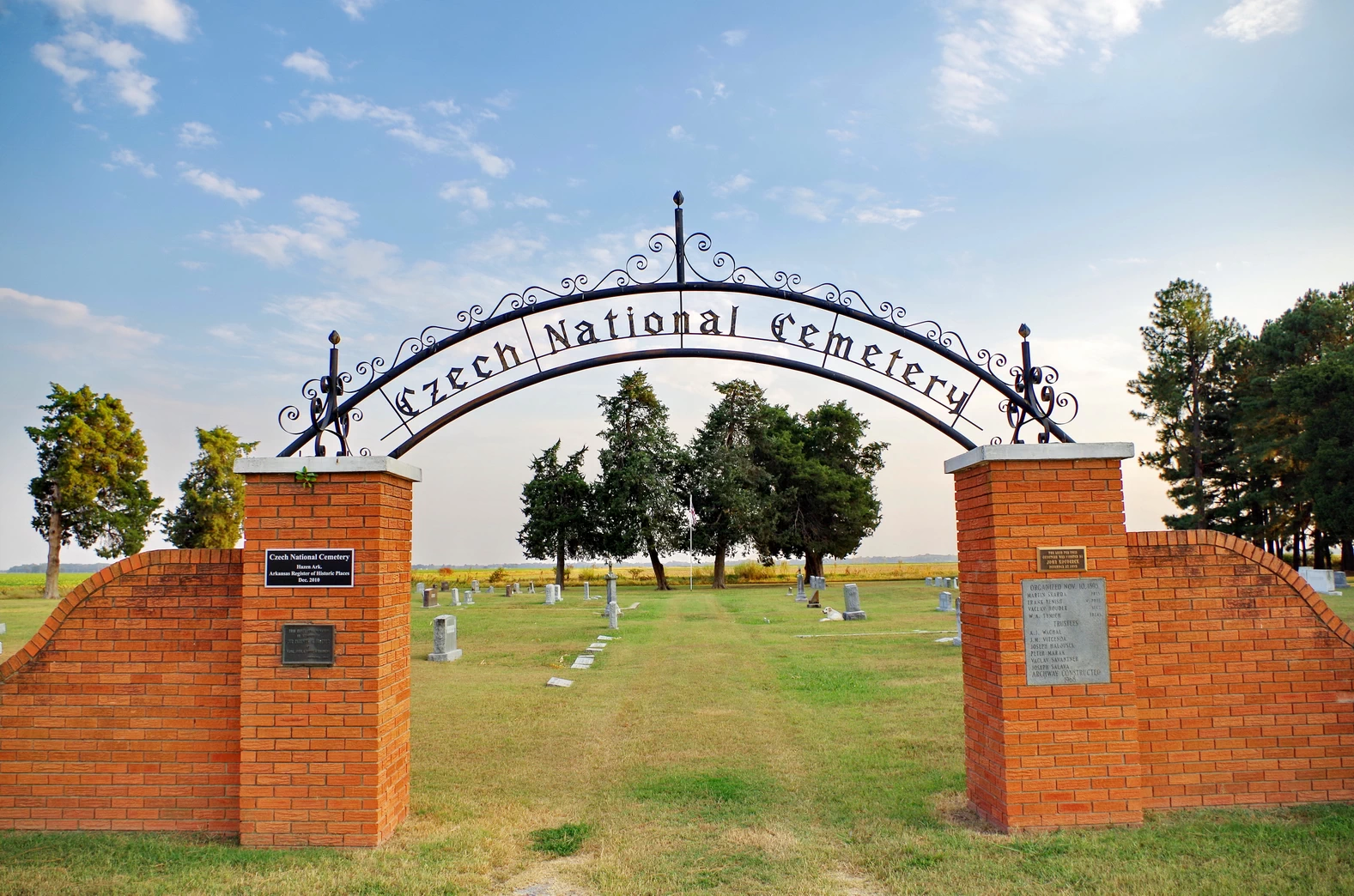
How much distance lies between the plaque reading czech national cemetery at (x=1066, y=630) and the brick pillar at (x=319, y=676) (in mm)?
4340

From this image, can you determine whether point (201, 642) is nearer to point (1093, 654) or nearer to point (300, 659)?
point (300, 659)

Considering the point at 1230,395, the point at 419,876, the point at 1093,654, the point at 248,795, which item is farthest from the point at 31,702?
the point at 1230,395

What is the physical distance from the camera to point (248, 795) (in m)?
5.36

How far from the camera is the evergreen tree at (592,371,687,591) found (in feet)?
146

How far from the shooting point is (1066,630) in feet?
18.0

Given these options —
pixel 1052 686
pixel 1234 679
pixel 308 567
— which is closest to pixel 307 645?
pixel 308 567

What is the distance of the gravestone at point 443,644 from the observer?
611 inches

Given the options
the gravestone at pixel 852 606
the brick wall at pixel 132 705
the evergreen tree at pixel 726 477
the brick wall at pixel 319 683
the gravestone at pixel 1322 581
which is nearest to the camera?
the brick wall at pixel 319 683

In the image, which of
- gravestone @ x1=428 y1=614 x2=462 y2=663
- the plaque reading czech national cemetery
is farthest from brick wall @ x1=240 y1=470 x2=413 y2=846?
gravestone @ x1=428 y1=614 x2=462 y2=663

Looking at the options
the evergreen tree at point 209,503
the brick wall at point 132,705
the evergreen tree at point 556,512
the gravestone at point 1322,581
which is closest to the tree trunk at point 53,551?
the evergreen tree at point 209,503

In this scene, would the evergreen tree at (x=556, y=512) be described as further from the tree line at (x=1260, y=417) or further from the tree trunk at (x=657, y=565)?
the tree line at (x=1260, y=417)

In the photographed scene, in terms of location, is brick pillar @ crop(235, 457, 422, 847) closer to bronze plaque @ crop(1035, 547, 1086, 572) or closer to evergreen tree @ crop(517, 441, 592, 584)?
bronze plaque @ crop(1035, 547, 1086, 572)

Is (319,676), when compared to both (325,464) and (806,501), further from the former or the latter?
(806,501)

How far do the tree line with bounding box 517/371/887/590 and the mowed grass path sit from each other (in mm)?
33081
